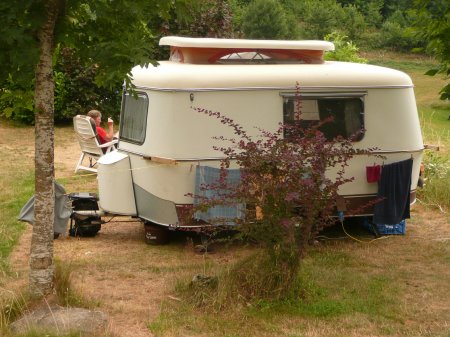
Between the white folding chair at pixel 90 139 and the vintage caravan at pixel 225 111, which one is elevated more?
the vintage caravan at pixel 225 111

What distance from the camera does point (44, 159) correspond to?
587 centimetres

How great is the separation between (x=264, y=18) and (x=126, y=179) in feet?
99.5

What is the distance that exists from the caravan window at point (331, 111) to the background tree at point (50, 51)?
2774 millimetres

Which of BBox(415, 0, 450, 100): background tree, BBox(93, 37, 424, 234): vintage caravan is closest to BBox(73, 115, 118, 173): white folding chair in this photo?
BBox(93, 37, 424, 234): vintage caravan

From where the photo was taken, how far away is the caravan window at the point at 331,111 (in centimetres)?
859

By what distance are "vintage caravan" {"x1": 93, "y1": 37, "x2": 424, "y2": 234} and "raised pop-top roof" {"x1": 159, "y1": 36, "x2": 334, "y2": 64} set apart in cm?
1

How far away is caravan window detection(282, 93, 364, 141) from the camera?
859 centimetres

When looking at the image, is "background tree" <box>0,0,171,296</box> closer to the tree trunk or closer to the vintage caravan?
the tree trunk

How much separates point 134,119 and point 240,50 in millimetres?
1455

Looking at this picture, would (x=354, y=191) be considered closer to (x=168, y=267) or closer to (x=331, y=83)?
(x=331, y=83)

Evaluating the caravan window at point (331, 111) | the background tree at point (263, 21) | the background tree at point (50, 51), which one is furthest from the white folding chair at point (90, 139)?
the background tree at point (263, 21)

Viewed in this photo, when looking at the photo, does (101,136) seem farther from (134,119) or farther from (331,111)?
(331,111)

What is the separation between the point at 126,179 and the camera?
8.77 metres

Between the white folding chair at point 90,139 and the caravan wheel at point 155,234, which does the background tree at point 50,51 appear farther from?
the white folding chair at point 90,139
